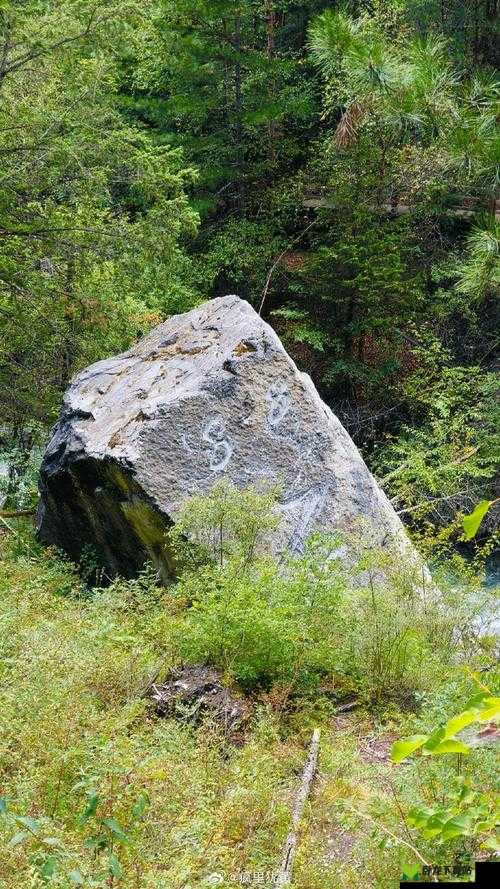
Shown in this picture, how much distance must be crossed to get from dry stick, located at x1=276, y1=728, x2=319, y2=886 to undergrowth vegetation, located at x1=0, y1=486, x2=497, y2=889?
5 cm

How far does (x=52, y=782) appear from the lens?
339 centimetres

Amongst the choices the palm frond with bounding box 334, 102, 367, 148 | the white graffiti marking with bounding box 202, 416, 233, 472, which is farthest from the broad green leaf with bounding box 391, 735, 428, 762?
the palm frond with bounding box 334, 102, 367, 148

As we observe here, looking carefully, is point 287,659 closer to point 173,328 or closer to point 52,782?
point 52,782

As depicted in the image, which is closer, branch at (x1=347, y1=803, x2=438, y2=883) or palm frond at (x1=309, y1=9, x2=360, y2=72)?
branch at (x1=347, y1=803, x2=438, y2=883)

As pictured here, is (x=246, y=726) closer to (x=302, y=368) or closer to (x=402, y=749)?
(x=402, y=749)

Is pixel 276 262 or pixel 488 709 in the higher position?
pixel 276 262

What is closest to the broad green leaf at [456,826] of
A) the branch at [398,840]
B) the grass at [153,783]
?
the branch at [398,840]

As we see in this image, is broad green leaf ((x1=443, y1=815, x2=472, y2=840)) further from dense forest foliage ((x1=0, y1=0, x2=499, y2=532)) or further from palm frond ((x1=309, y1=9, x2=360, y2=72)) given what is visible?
palm frond ((x1=309, y1=9, x2=360, y2=72))

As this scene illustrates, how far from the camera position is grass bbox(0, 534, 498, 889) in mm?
2777

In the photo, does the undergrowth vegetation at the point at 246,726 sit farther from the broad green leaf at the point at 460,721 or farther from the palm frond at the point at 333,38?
the palm frond at the point at 333,38

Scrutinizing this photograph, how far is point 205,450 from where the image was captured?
695 centimetres

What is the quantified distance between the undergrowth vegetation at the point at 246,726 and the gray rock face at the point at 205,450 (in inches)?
19.2

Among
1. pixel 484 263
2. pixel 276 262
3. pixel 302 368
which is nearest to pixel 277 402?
pixel 484 263

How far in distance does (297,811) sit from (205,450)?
12.3 ft
